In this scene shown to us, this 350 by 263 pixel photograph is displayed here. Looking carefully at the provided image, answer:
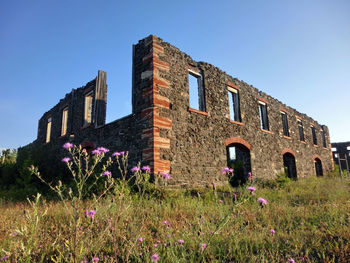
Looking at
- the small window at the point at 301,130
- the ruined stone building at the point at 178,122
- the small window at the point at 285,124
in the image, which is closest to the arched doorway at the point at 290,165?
the ruined stone building at the point at 178,122

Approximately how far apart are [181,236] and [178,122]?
4693 millimetres

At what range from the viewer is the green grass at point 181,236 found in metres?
1.92

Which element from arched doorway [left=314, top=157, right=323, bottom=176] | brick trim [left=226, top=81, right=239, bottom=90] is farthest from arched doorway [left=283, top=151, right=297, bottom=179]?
brick trim [left=226, top=81, right=239, bottom=90]

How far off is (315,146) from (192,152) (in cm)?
1405

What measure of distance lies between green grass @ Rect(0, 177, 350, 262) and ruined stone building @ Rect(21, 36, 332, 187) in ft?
8.78

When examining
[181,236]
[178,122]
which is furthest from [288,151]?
[181,236]

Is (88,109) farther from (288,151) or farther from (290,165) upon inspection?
(290,165)

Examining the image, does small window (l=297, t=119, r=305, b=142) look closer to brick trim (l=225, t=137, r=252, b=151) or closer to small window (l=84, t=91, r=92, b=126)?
brick trim (l=225, t=137, r=252, b=151)

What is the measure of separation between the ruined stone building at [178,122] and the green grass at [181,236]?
2676 millimetres

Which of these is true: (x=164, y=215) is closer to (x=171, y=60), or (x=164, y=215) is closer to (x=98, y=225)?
(x=98, y=225)

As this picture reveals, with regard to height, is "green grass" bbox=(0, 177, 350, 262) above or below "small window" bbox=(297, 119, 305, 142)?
below

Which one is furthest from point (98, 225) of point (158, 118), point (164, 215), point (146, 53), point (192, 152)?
point (146, 53)

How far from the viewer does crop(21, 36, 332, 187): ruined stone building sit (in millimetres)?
6840

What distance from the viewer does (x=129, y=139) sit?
722 cm
